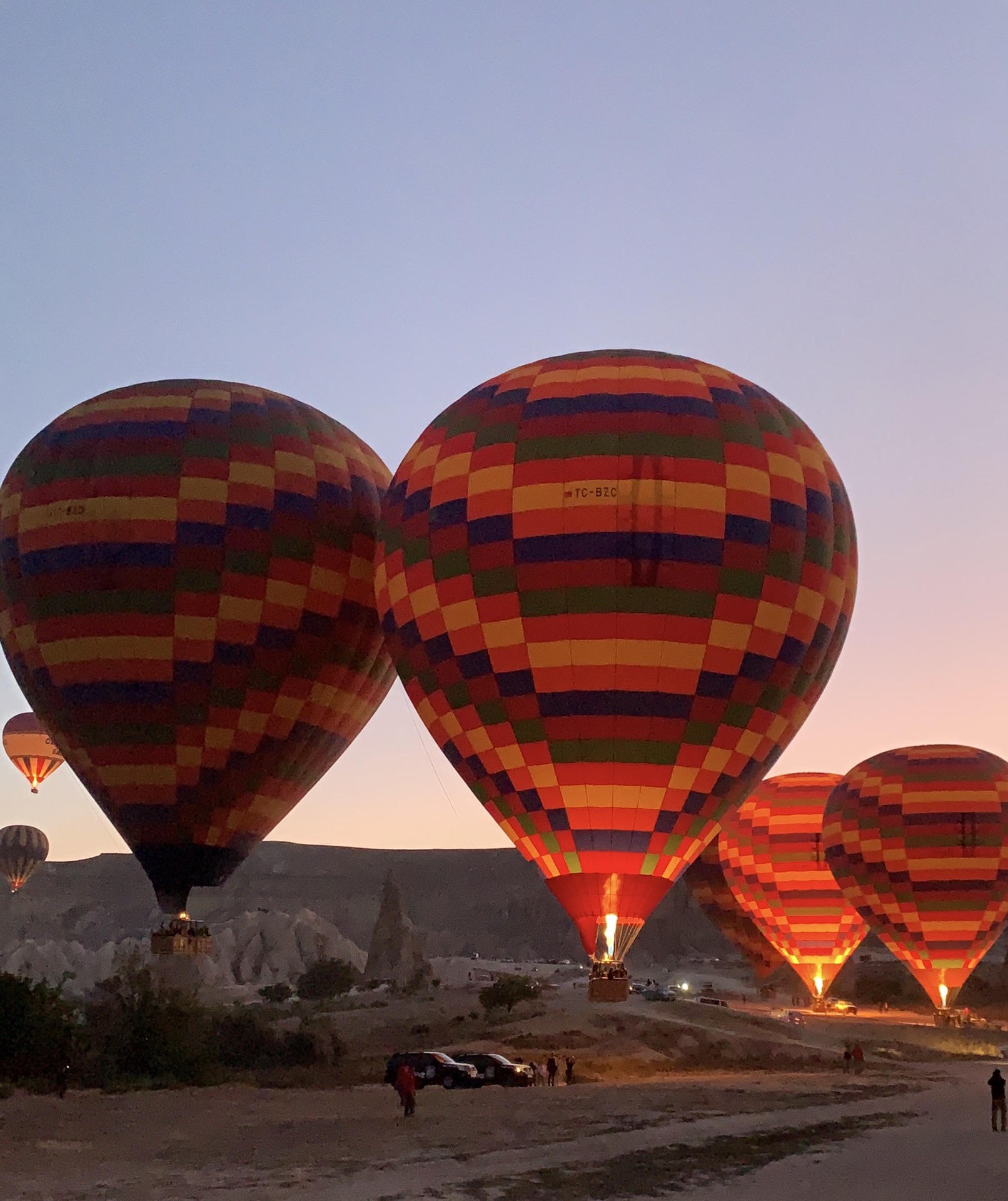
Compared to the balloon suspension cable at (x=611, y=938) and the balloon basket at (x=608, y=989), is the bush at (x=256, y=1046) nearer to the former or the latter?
the balloon basket at (x=608, y=989)

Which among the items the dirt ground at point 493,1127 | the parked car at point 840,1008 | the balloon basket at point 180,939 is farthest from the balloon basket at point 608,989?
the parked car at point 840,1008

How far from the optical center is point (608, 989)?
22.9 metres

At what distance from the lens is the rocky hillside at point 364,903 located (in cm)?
11438

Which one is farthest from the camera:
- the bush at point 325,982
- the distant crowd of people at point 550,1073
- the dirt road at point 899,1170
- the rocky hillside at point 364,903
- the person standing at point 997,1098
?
the rocky hillside at point 364,903

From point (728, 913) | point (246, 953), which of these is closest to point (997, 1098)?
point (728, 913)

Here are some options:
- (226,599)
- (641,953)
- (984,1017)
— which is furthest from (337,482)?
(641,953)

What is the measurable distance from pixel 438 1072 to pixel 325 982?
39.8 metres

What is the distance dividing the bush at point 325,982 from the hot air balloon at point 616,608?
3900 cm

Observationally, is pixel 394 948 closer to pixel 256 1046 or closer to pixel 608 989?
pixel 256 1046

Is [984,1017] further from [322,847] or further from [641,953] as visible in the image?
[322,847]

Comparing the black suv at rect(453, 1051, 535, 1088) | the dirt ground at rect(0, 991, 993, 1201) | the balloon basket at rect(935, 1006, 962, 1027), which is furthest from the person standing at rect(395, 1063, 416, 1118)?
the balloon basket at rect(935, 1006, 962, 1027)

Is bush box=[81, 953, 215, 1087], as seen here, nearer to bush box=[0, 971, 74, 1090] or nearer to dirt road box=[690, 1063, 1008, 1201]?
bush box=[0, 971, 74, 1090]

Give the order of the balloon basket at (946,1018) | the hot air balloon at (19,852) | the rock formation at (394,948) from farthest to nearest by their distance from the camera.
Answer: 1. the hot air balloon at (19,852)
2. the rock formation at (394,948)
3. the balloon basket at (946,1018)

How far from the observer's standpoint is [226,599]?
91.6ft
